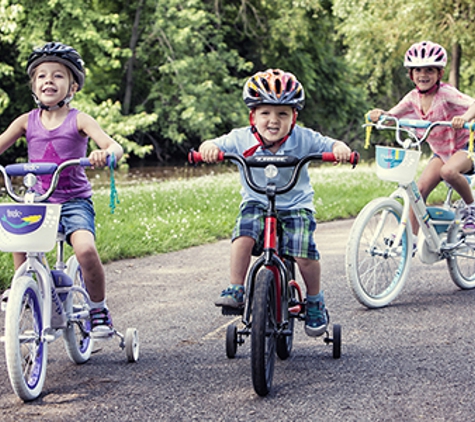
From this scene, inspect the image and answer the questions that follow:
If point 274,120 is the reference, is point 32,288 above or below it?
below

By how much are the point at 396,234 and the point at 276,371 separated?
215 cm

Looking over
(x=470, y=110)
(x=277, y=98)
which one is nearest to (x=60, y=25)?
(x=470, y=110)

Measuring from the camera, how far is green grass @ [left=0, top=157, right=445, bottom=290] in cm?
889

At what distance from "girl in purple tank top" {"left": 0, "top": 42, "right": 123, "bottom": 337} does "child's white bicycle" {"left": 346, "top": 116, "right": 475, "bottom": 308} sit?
82.3 inches

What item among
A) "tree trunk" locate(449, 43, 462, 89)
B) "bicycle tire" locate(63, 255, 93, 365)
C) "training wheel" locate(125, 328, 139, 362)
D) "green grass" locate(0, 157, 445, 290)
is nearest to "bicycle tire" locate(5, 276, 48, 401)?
"bicycle tire" locate(63, 255, 93, 365)

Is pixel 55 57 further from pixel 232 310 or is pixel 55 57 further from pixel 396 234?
pixel 396 234

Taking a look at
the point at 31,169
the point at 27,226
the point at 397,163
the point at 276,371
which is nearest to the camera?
the point at 27,226

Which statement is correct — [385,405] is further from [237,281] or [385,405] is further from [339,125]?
[339,125]

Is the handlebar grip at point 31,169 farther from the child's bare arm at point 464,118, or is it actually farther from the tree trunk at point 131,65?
the tree trunk at point 131,65

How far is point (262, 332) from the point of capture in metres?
3.74

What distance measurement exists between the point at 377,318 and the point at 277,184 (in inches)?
68.4

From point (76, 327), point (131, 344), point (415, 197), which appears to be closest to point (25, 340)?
point (131, 344)

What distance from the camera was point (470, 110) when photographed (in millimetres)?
6289

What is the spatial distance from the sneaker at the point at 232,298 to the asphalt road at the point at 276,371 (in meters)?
0.42
